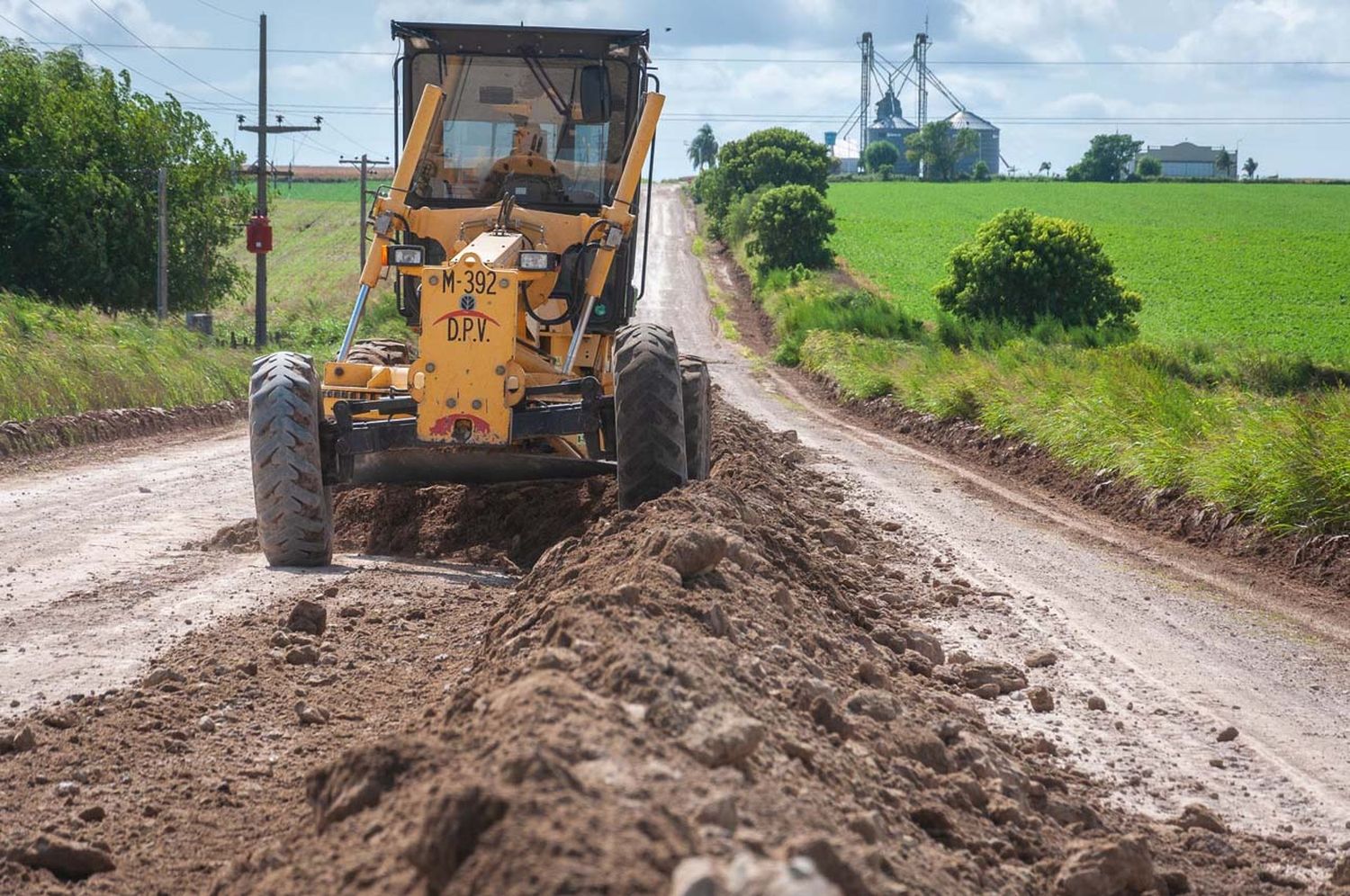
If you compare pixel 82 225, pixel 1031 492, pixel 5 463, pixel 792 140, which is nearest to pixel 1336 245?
pixel 792 140

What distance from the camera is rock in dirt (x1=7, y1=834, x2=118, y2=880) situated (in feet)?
14.9

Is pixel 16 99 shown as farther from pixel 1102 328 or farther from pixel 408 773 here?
pixel 408 773

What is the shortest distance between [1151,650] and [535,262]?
15.4 ft

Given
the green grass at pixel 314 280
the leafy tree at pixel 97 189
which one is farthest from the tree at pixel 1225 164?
the leafy tree at pixel 97 189

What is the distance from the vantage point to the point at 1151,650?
27.3 ft

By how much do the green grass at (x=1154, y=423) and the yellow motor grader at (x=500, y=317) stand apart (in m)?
4.95

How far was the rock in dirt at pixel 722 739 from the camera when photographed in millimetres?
3848

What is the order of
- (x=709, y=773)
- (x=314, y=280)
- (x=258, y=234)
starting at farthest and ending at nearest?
(x=314, y=280) → (x=258, y=234) → (x=709, y=773)

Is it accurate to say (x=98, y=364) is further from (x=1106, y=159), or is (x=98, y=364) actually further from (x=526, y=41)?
(x=1106, y=159)

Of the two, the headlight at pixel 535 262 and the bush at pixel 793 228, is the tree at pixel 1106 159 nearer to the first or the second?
the bush at pixel 793 228

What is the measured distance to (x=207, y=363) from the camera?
81.7 feet

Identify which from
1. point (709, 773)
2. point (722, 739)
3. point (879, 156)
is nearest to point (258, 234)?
point (722, 739)

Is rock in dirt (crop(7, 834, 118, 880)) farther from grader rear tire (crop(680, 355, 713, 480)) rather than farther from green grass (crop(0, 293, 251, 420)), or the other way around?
green grass (crop(0, 293, 251, 420))

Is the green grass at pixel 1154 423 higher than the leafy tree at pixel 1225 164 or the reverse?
the reverse
